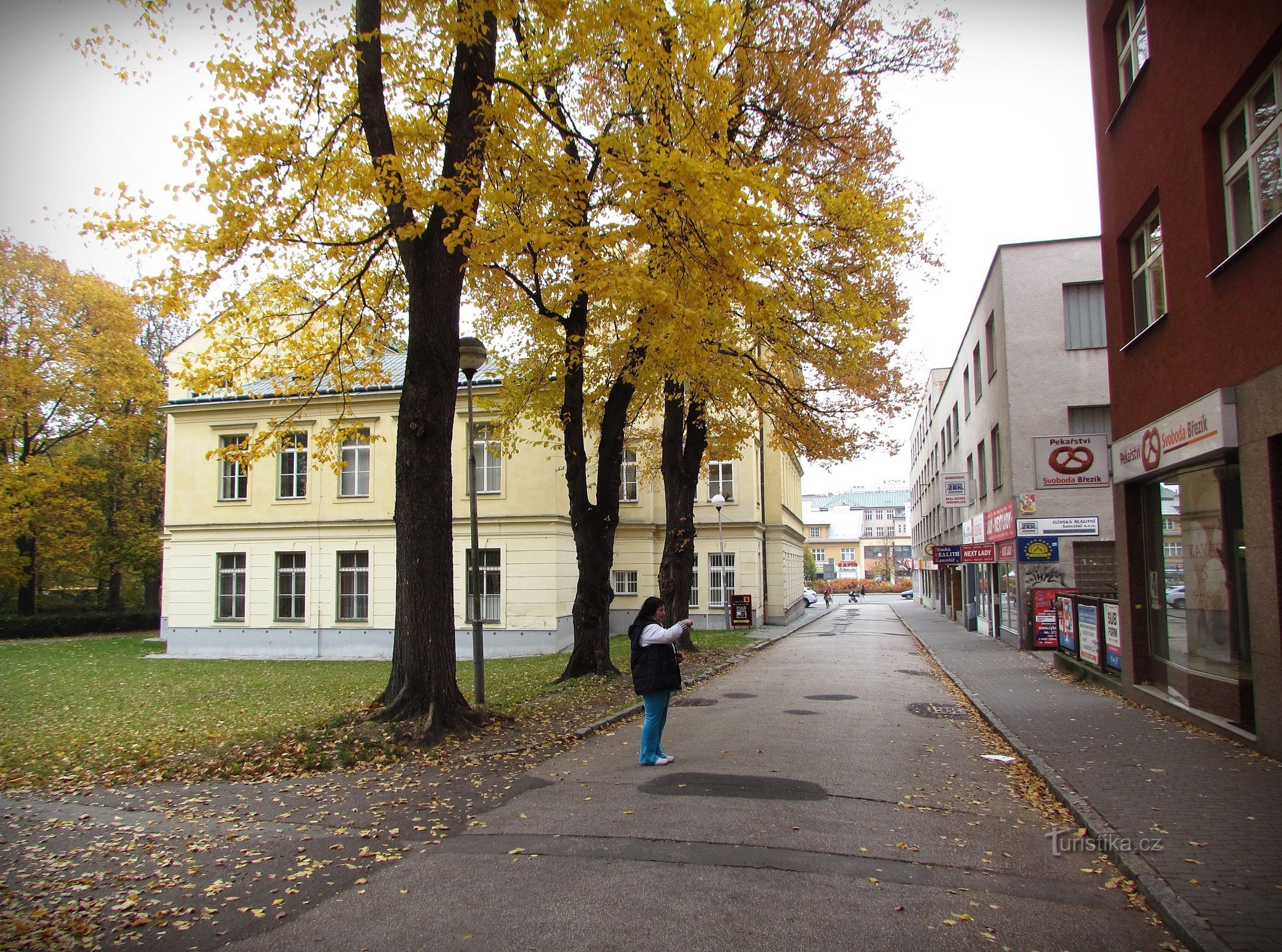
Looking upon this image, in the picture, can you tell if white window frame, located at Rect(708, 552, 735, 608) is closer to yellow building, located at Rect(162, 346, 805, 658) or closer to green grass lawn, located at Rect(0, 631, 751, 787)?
green grass lawn, located at Rect(0, 631, 751, 787)

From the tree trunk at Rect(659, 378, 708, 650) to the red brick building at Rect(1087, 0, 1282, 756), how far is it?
10.4 metres

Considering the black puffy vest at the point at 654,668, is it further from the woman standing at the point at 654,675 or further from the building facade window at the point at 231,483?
the building facade window at the point at 231,483

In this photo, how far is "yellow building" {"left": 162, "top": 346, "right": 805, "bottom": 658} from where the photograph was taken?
28250mm

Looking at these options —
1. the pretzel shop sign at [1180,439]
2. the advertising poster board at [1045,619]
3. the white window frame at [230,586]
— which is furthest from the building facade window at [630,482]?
the pretzel shop sign at [1180,439]

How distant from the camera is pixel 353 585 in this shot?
98.0 ft

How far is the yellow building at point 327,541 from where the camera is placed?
2825 centimetres

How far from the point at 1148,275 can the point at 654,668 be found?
27.7 feet

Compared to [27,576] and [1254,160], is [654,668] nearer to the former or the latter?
[1254,160]

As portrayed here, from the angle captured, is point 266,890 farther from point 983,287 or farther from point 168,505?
point 168,505

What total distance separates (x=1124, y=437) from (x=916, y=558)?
219ft

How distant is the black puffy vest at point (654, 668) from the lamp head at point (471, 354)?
5105 mm

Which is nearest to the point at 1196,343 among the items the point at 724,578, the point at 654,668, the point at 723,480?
the point at 654,668

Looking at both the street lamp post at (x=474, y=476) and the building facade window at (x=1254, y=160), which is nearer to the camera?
the building facade window at (x=1254, y=160)

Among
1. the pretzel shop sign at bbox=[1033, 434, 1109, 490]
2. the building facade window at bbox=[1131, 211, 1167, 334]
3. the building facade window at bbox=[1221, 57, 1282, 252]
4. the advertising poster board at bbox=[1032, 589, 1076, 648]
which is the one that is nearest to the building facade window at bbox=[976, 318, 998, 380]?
the advertising poster board at bbox=[1032, 589, 1076, 648]
